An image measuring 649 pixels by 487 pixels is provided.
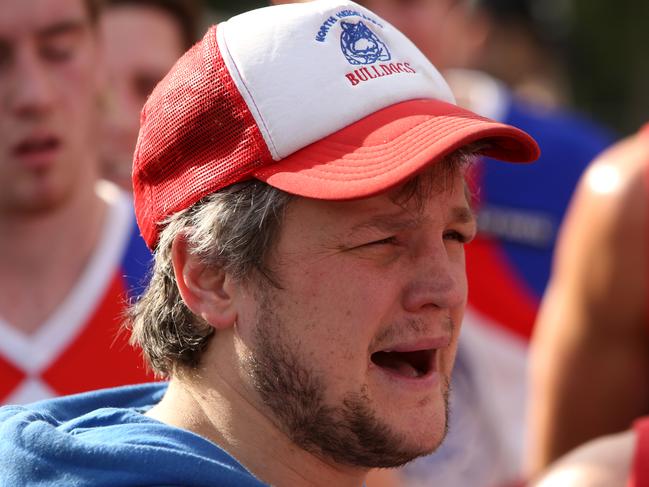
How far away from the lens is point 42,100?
3.72 meters

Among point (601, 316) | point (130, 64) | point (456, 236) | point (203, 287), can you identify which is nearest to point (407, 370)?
point (456, 236)

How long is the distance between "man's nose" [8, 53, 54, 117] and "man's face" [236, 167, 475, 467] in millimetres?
1668

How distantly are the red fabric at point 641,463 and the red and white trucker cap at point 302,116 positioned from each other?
60 centimetres

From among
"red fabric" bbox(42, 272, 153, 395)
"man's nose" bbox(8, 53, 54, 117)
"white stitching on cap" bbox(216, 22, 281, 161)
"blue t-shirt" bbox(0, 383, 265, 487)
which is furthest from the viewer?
"man's nose" bbox(8, 53, 54, 117)

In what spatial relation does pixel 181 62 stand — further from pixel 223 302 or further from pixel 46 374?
pixel 46 374

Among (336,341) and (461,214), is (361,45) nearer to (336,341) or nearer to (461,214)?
(461,214)

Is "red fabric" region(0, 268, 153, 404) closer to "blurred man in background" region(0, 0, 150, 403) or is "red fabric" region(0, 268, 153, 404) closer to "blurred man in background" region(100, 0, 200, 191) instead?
"blurred man in background" region(0, 0, 150, 403)

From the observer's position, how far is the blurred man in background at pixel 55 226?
359 cm

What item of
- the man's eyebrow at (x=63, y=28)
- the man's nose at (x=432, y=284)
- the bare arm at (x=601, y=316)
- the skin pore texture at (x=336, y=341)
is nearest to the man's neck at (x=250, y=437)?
the skin pore texture at (x=336, y=341)

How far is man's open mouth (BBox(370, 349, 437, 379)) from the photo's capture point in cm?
228

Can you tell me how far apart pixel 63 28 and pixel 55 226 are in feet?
1.84

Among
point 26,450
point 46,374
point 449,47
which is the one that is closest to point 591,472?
point 26,450

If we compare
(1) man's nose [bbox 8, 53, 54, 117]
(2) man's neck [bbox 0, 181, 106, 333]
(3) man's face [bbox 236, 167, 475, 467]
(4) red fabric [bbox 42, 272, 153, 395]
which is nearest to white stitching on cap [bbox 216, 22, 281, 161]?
(3) man's face [bbox 236, 167, 475, 467]

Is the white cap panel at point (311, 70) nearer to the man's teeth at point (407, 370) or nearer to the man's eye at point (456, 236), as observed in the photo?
the man's eye at point (456, 236)
